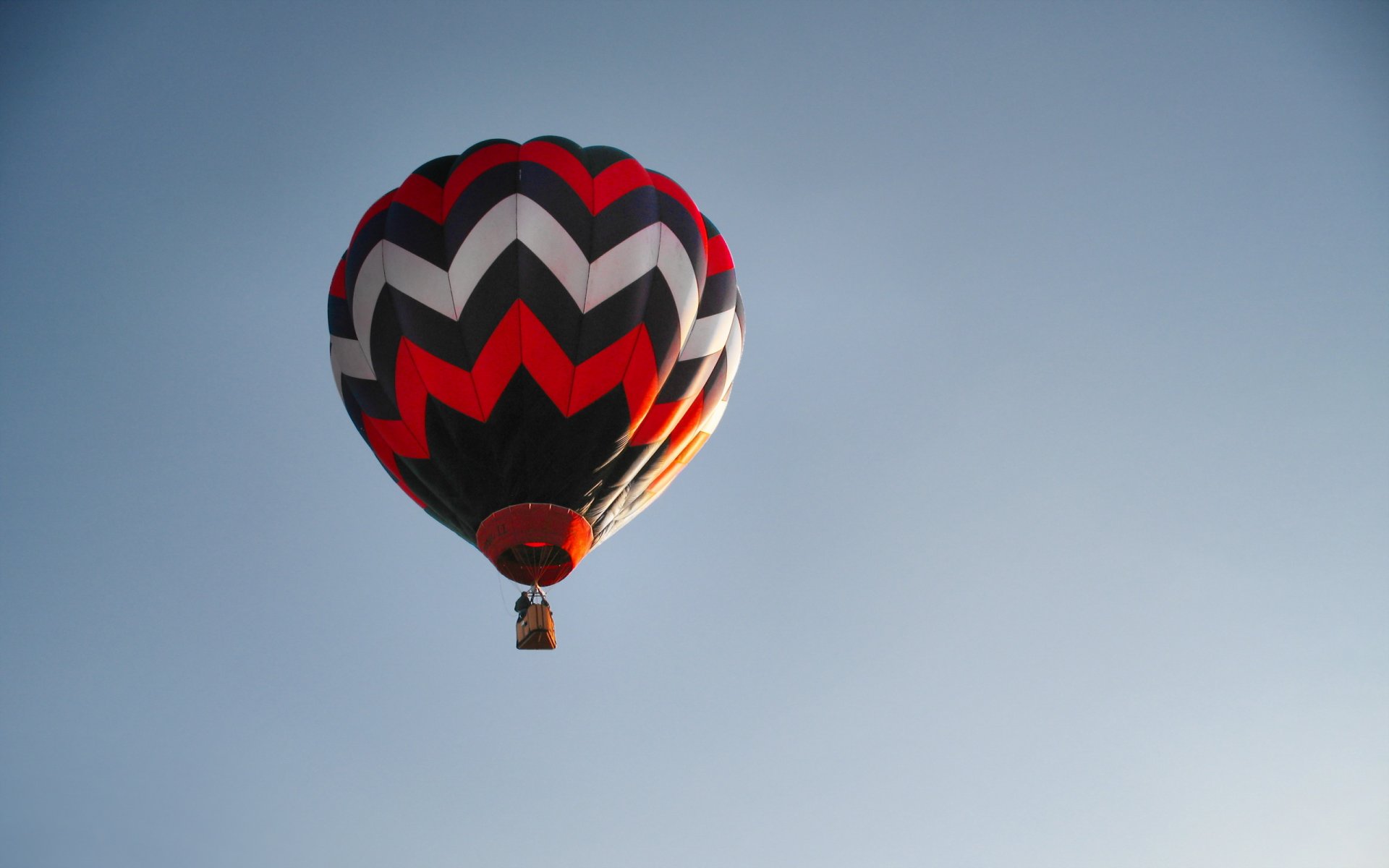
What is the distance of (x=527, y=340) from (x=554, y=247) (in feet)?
2.88

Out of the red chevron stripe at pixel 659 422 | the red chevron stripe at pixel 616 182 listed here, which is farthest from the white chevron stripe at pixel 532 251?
the red chevron stripe at pixel 659 422

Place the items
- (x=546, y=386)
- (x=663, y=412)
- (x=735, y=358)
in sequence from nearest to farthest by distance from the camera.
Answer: (x=546, y=386), (x=663, y=412), (x=735, y=358)

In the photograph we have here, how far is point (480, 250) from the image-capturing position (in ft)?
33.4

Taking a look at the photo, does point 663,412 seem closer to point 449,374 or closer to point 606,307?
point 606,307

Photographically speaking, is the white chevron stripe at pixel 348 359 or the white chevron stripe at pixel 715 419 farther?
the white chevron stripe at pixel 715 419

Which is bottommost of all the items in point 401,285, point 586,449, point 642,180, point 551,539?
point 551,539

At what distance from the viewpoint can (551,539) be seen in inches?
394

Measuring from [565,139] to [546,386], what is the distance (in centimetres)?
269

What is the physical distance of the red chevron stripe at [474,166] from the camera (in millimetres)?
10586

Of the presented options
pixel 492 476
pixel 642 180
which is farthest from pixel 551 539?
pixel 642 180

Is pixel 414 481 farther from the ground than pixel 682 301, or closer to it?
A: closer to it

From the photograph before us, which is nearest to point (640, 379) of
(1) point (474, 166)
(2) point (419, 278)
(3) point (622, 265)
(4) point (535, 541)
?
(3) point (622, 265)

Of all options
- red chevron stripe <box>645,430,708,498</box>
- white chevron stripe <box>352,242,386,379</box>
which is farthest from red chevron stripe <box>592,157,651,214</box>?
red chevron stripe <box>645,430,708,498</box>

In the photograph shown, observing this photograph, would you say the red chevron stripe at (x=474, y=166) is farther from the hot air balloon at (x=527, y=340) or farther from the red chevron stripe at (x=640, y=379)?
the red chevron stripe at (x=640, y=379)
